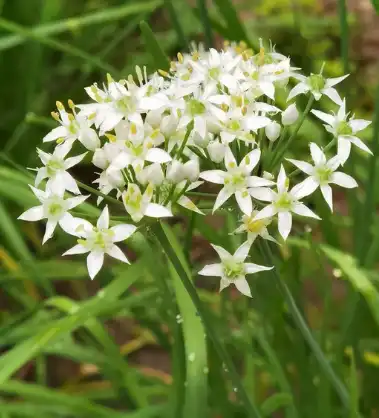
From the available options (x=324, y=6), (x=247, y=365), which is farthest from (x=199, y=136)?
(x=324, y=6)

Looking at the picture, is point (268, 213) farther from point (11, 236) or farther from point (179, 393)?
point (11, 236)

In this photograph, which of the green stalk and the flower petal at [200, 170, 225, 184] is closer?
the flower petal at [200, 170, 225, 184]

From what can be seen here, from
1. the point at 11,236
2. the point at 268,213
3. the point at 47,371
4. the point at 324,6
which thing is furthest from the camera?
the point at 324,6

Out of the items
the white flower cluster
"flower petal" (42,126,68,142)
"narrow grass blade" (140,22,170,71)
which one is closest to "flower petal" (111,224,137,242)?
the white flower cluster

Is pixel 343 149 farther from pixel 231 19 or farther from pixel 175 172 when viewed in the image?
pixel 231 19

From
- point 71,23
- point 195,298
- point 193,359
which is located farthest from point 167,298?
point 71,23

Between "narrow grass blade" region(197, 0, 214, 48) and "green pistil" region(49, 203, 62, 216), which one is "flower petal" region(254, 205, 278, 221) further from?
"narrow grass blade" region(197, 0, 214, 48)
